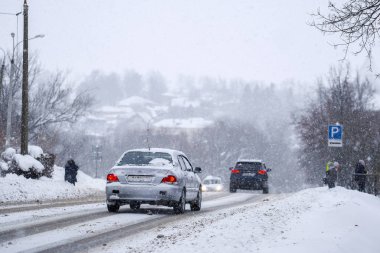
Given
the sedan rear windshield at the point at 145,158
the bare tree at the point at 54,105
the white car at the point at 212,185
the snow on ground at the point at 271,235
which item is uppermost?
the bare tree at the point at 54,105

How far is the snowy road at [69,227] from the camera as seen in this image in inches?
344

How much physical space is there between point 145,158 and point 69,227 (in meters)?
4.34

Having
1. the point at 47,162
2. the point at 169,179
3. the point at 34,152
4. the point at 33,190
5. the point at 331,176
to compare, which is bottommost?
the point at 33,190

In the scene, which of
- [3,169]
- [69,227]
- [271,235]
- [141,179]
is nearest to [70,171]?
[3,169]

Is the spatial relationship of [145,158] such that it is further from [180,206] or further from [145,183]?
[180,206]

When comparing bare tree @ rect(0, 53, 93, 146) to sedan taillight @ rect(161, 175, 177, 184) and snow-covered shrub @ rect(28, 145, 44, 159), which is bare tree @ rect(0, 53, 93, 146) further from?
sedan taillight @ rect(161, 175, 177, 184)

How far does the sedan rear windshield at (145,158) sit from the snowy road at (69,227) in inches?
47.3

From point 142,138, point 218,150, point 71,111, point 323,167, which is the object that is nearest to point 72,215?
point 71,111

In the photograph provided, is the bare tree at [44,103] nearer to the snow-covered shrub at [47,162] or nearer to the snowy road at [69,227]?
the snow-covered shrub at [47,162]

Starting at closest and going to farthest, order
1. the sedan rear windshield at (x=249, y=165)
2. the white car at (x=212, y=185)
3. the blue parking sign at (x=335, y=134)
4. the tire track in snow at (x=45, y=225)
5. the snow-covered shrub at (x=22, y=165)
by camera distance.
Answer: the tire track in snow at (x=45, y=225) < the blue parking sign at (x=335, y=134) < the snow-covered shrub at (x=22, y=165) < the sedan rear windshield at (x=249, y=165) < the white car at (x=212, y=185)

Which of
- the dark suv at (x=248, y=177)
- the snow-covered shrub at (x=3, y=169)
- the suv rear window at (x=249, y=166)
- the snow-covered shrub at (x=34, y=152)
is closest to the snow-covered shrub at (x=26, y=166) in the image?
the snow-covered shrub at (x=3, y=169)

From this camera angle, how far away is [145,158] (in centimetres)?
1522

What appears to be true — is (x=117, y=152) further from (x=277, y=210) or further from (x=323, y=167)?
(x=277, y=210)

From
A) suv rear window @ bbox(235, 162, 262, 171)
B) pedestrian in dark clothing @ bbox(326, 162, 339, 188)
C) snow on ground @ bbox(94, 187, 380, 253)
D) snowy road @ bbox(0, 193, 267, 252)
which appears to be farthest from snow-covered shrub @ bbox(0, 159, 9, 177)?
snow on ground @ bbox(94, 187, 380, 253)
